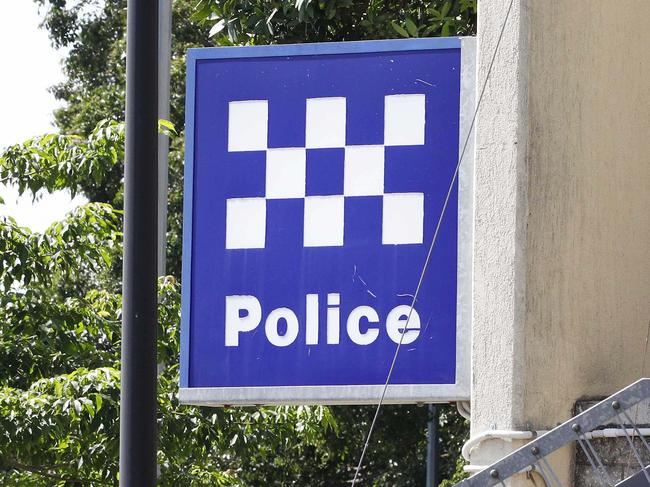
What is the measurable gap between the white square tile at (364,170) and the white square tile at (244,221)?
1.18 ft

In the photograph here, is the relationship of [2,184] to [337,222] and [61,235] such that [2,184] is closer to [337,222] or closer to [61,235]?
[61,235]

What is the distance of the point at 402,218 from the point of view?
16.5 ft

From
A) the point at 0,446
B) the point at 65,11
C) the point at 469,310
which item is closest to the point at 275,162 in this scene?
the point at 469,310

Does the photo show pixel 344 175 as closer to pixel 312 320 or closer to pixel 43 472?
pixel 312 320

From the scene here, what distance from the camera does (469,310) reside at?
484 centimetres

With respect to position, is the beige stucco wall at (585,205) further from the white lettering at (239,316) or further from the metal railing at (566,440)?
the white lettering at (239,316)

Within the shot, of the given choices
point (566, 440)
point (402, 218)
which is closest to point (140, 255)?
point (402, 218)

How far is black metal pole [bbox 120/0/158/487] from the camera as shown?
4.73 meters

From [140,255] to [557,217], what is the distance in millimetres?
1566

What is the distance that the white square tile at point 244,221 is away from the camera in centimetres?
515

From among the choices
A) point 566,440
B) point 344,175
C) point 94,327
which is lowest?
point 566,440

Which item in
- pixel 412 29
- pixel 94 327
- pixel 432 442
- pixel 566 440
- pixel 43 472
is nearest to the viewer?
pixel 566 440

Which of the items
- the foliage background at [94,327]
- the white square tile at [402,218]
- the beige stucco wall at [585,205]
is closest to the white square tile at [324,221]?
the white square tile at [402,218]

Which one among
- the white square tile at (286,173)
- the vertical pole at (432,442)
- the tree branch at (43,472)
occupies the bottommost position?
the vertical pole at (432,442)
